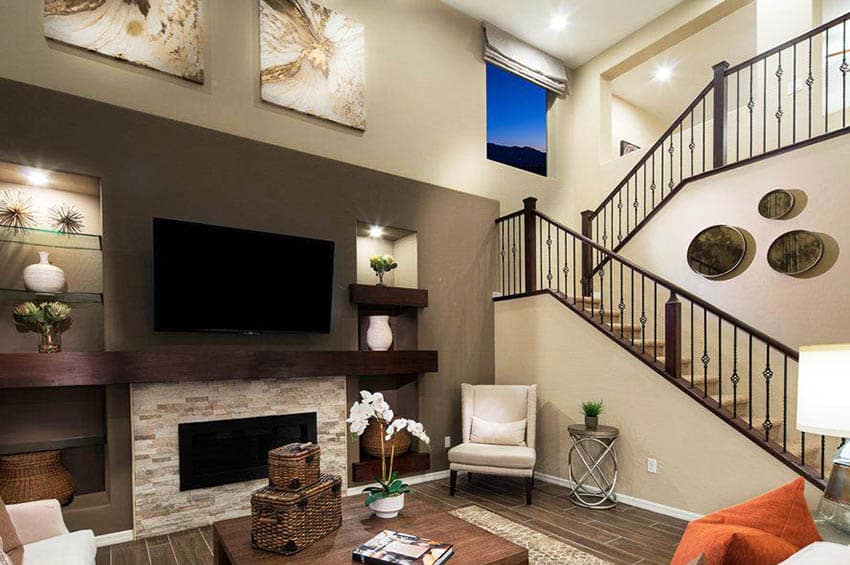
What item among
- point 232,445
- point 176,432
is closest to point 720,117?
point 232,445

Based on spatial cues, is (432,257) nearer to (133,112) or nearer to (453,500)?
(453,500)

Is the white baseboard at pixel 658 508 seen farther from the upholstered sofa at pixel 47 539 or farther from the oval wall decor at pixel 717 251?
the upholstered sofa at pixel 47 539

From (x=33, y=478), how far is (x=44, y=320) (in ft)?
3.43

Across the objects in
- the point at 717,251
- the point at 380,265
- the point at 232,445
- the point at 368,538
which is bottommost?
the point at 232,445

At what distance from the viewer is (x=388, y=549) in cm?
216

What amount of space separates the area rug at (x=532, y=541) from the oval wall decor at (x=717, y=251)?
10.2 ft

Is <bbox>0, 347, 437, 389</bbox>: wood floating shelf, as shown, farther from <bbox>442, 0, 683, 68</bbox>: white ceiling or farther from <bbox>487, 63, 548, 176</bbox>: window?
<bbox>442, 0, 683, 68</bbox>: white ceiling

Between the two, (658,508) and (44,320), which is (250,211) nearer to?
(44,320)

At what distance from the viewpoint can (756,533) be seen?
1447 mm

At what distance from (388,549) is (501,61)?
19.3ft

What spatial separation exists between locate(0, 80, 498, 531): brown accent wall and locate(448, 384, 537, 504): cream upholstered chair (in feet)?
1.51

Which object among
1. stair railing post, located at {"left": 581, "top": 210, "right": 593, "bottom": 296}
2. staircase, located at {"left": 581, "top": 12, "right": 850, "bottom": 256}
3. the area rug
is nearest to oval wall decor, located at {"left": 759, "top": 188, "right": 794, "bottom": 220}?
staircase, located at {"left": 581, "top": 12, "right": 850, "bottom": 256}

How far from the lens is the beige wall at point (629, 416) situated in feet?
11.8

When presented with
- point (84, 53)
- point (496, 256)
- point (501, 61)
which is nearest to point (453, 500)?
point (496, 256)
